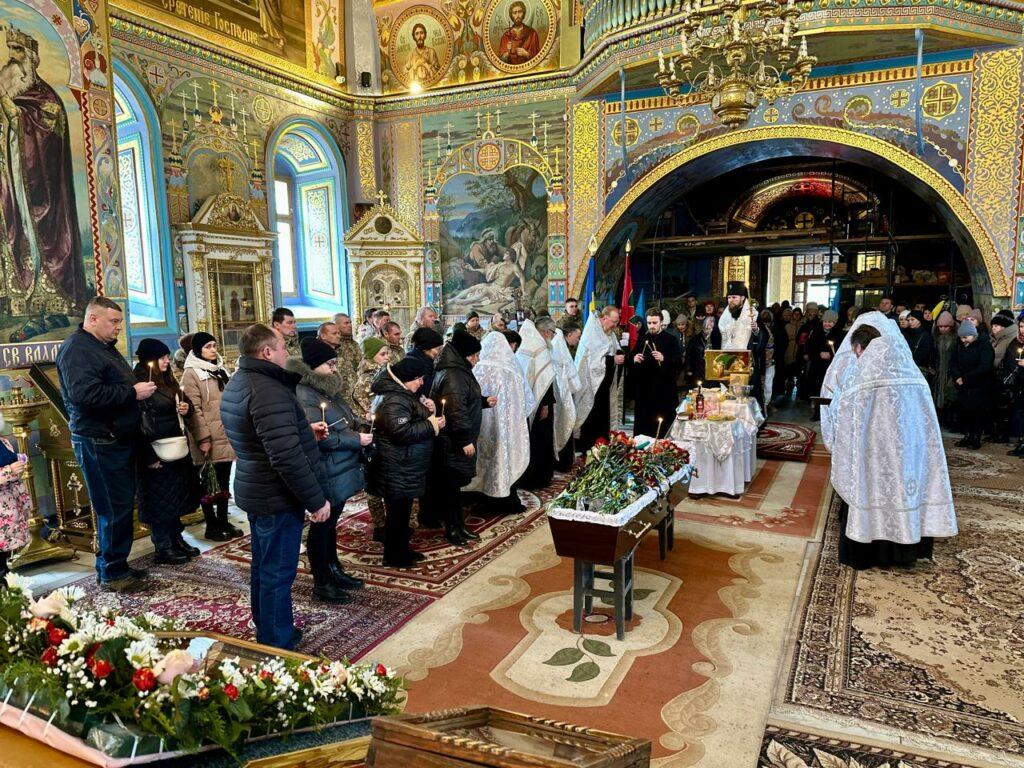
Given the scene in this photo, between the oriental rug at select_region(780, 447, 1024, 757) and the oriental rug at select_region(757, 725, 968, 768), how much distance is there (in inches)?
7.2

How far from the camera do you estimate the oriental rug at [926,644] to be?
3104 mm

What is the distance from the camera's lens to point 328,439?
4090 mm

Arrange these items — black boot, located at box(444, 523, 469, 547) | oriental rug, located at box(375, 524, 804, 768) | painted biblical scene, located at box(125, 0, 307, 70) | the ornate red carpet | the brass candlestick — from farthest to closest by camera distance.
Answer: painted biblical scene, located at box(125, 0, 307, 70) → black boot, located at box(444, 523, 469, 547) → the brass candlestick → the ornate red carpet → oriental rug, located at box(375, 524, 804, 768)

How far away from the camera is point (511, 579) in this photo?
468cm

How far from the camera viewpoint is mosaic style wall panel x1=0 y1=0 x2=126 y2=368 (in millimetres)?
5488

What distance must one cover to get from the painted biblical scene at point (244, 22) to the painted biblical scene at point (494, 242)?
357cm

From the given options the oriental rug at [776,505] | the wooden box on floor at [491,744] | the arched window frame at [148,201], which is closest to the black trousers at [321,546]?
the wooden box on floor at [491,744]

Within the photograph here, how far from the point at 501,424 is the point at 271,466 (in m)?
2.78

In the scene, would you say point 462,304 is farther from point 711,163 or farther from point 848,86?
point 848,86

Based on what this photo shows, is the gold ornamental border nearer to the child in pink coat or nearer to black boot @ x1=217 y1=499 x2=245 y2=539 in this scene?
black boot @ x1=217 y1=499 x2=245 y2=539

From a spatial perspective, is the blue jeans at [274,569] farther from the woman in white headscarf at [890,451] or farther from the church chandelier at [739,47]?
the church chandelier at [739,47]

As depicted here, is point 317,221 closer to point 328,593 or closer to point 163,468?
point 163,468

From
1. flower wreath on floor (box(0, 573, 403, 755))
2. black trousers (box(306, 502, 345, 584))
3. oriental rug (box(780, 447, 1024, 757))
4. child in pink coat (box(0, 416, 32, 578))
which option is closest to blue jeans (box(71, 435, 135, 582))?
child in pink coat (box(0, 416, 32, 578))

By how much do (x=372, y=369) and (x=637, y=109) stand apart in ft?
24.3
